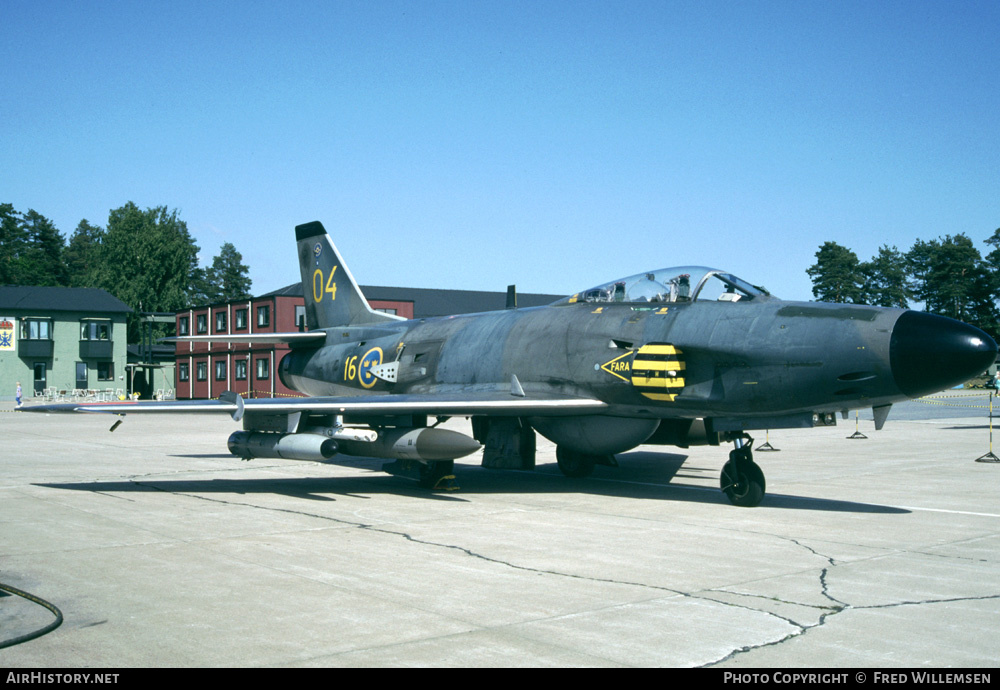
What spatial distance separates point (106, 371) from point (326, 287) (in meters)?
59.3

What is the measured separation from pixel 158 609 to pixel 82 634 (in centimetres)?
66

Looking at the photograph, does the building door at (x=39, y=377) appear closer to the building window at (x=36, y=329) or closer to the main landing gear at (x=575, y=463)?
the building window at (x=36, y=329)

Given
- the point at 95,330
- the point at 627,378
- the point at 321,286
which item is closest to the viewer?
the point at 627,378

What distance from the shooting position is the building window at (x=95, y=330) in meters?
68.9

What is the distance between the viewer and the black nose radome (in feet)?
29.7

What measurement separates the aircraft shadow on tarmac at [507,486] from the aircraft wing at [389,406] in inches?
50.2

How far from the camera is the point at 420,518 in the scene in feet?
33.8

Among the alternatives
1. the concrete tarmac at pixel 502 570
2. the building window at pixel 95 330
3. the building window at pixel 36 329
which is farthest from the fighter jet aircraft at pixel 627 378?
the building window at pixel 95 330

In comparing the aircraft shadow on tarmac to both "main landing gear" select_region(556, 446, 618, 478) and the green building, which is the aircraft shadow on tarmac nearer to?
"main landing gear" select_region(556, 446, 618, 478)

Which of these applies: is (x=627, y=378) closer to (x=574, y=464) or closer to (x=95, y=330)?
(x=574, y=464)

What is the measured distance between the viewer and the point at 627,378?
37.3 ft

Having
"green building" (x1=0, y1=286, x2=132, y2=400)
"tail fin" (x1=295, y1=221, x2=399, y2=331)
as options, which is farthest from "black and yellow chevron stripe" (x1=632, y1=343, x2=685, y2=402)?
"green building" (x1=0, y1=286, x2=132, y2=400)

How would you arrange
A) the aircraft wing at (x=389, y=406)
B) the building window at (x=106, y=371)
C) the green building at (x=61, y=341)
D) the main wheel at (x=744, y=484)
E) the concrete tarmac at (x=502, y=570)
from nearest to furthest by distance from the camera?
the concrete tarmac at (x=502, y=570), the main wheel at (x=744, y=484), the aircraft wing at (x=389, y=406), the green building at (x=61, y=341), the building window at (x=106, y=371)

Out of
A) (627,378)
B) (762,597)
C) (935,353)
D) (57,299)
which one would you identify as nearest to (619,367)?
(627,378)
